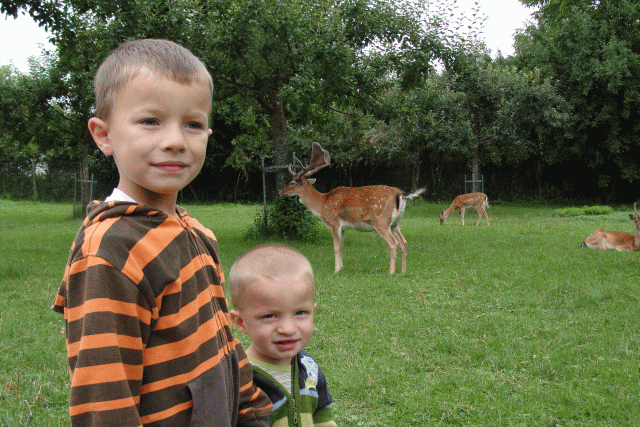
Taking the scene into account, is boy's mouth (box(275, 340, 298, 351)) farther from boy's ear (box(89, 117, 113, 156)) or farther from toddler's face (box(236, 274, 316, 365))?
boy's ear (box(89, 117, 113, 156))

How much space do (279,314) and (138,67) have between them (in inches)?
35.7

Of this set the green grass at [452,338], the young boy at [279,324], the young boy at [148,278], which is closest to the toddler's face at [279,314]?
the young boy at [279,324]

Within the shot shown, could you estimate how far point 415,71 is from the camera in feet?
35.3

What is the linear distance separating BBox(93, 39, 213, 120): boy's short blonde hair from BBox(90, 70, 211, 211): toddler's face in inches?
0.7

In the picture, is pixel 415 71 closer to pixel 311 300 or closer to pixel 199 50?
pixel 199 50

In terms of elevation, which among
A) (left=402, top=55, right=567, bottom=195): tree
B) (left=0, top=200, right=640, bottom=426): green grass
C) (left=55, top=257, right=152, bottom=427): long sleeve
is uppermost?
(left=402, top=55, right=567, bottom=195): tree

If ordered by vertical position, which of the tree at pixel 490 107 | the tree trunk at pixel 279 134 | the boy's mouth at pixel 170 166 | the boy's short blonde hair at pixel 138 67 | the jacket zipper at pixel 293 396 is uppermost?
the tree at pixel 490 107

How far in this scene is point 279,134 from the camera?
1197 centimetres

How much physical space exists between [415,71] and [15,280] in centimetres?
795

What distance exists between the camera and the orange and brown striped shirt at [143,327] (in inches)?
44.9

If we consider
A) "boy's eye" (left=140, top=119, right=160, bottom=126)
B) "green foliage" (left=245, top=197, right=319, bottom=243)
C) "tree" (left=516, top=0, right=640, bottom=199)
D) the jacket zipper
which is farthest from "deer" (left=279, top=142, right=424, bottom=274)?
"tree" (left=516, top=0, right=640, bottom=199)

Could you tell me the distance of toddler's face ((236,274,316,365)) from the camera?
1.81m

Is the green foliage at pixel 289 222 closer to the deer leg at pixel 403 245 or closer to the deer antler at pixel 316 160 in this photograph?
the deer antler at pixel 316 160

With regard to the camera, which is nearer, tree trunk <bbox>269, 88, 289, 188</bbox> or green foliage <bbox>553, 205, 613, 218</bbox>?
tree trunk <bbox>269, 88, 289, 188</bbox>
